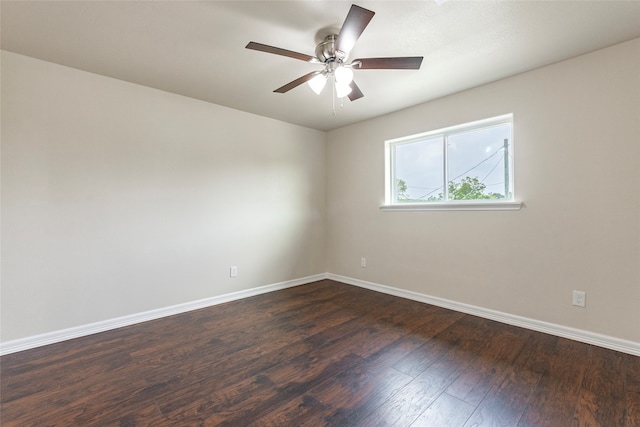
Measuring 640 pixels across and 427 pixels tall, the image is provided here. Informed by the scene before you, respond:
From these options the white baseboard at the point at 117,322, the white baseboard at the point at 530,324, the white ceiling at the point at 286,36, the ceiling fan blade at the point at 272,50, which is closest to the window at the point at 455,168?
the white ceiling at the point at 286,36

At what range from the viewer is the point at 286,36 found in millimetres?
1952

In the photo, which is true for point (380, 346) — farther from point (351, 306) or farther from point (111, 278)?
point (111, 278)

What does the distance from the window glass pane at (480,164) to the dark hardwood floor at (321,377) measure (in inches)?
51.4

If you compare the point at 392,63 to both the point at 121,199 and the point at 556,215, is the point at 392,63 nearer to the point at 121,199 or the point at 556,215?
the point at 556,215

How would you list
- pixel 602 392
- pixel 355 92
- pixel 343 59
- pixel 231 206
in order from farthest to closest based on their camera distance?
pixel 231 206, pixel 355 92, pixel 343 59, pixel 602 392

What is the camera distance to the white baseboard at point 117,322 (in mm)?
2145

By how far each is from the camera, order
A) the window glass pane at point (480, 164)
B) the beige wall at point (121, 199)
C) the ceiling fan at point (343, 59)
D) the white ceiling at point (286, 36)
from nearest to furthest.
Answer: the ceiling fan at point (343, 59)
the white ceiling at point (286, 36)
the beige wall at point (121, 199)
the window glass pane at point (480, 164)

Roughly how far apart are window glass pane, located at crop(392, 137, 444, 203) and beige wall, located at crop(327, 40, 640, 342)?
0.77ft

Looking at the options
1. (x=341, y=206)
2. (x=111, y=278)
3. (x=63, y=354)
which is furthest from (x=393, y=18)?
(x=63, y=354)

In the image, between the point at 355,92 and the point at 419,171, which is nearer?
the point at 355,92

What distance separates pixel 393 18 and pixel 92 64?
246 cm

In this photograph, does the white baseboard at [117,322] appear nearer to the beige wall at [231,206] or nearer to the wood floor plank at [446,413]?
the beige wall at [231,206]

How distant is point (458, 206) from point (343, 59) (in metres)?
1.94

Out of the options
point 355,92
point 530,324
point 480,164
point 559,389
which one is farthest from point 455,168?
point 559,389
